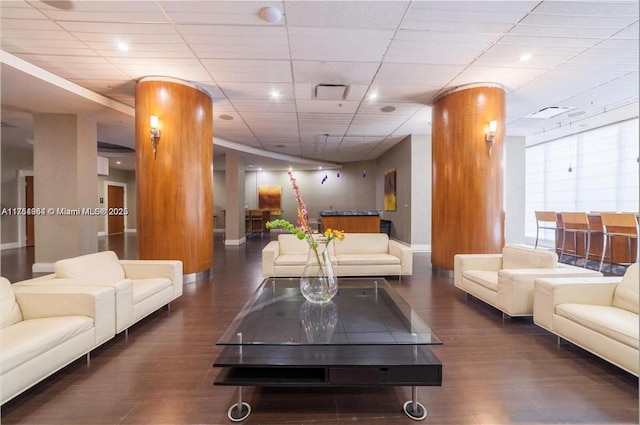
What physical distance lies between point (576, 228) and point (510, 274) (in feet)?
16.2

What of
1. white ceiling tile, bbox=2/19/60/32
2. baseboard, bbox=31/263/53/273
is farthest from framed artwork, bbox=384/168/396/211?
baseboard, bbox=31/263/53/273

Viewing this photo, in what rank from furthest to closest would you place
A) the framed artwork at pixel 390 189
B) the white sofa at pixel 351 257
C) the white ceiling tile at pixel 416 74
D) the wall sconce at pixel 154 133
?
1. the framed artwork at pixel 390 189
2. the white sofa at pixel 351 257
3. the wall sconce at pixel 154 133
4. the white ceiling tile at pixel 416 74

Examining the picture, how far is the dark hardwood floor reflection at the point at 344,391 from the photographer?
1.73 meters

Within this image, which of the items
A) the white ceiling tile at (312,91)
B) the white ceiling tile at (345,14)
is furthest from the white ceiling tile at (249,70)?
the white ceiling tile at (345,14)

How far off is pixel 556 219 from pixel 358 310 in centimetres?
689

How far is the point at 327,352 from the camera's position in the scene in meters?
1.85

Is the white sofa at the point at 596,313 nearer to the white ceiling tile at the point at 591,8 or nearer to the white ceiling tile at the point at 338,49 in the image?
the white ceiling tile at the point at 591,8

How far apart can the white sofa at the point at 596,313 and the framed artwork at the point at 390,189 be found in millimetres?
6694

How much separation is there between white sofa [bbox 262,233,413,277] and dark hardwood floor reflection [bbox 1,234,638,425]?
64.8 inches

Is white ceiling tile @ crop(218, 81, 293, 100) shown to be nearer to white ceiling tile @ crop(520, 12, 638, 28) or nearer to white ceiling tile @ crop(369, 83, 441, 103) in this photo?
white ceiling tile @ crop(369, 83, 441, 103)

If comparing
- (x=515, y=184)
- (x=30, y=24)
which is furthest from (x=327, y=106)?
(x=515, y=184)

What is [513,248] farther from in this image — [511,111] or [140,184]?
[140,184]

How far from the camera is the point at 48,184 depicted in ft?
17.4

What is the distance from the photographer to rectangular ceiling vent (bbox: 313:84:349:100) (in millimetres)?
4723
